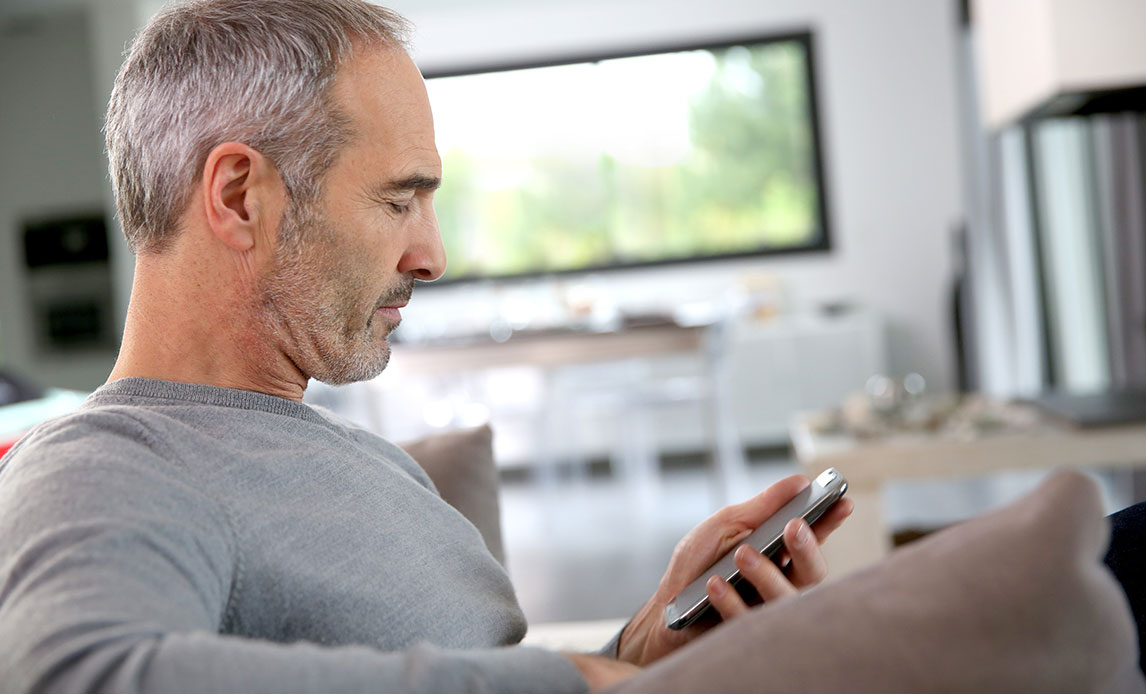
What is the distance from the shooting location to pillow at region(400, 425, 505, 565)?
114 centimetres

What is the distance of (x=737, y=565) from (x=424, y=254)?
34 cm

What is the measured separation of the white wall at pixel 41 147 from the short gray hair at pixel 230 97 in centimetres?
533

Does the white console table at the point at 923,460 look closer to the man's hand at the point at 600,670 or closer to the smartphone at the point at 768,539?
the smartphone at the point at 768,539

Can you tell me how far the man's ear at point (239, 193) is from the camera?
2.54 feet

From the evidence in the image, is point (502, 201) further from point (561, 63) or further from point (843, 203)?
point (843, 203)

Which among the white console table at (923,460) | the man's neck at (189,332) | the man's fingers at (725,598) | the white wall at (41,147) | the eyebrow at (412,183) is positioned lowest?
the white console table at (923,460)

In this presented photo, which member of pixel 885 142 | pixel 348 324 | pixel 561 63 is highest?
pixel 561 63

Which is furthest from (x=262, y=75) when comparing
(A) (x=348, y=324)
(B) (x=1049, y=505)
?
(B) (x=1049, y=505)

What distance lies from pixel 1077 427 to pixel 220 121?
6.64ft

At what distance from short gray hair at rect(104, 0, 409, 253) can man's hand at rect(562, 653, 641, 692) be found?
1.33 ft

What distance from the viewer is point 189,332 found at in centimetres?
80

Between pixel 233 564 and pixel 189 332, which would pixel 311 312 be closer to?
pixel 189 332

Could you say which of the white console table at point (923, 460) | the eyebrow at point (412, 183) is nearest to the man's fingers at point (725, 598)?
the eyebrow at point (412, 183)

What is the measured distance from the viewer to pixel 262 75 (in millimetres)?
779
